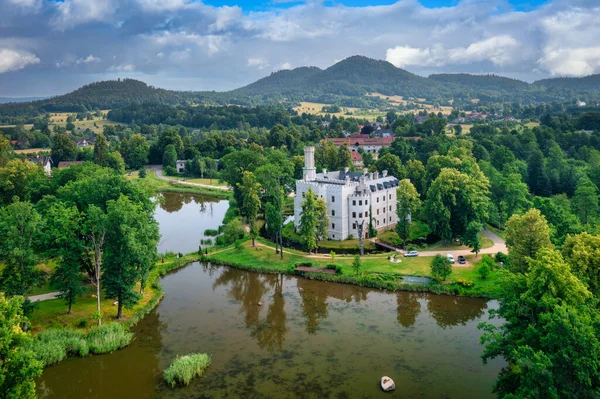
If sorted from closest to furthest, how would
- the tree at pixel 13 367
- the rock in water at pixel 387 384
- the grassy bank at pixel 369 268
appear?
the tree at pixel 13 367 < the rock in water at pixel 387 384 < the grassy bank at pixel 369 268

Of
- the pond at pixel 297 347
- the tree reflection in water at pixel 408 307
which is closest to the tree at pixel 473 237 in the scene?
the pond at pixel 297 347

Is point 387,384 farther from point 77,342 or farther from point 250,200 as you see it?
point 250,200

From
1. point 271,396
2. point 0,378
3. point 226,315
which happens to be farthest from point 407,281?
point 0,378

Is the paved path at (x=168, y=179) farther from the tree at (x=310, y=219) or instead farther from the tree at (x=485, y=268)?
the tree at (x=485, y=268)

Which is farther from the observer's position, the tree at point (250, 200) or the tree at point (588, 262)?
the tree at point (250, 200)

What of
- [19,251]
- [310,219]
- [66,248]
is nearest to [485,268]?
[310,219]

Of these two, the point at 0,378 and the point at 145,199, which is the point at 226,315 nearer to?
the point at 145,199
